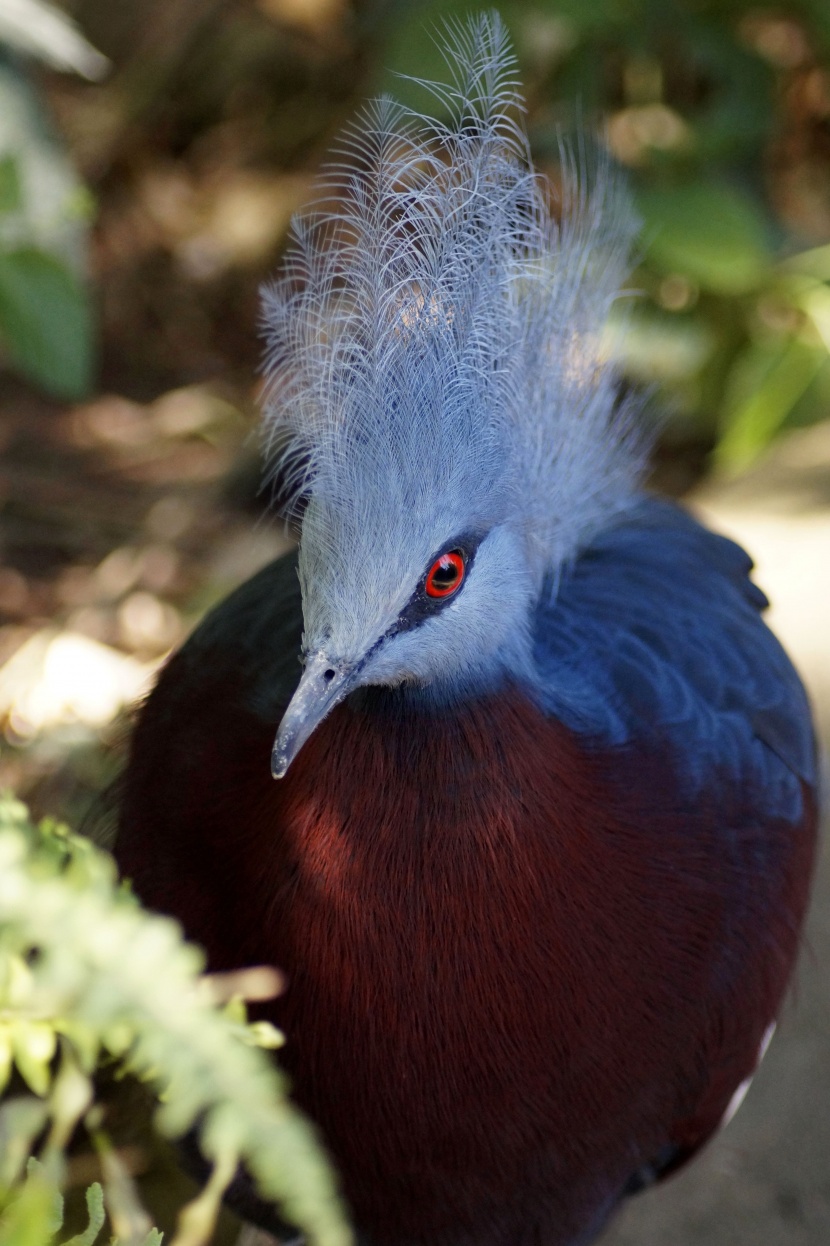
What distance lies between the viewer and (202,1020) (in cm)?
77

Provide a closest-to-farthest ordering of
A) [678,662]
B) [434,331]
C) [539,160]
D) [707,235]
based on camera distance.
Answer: [434,331]
[678,662]
[707,235]
[539,160]

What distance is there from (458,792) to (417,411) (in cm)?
42

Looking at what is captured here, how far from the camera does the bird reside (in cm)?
144

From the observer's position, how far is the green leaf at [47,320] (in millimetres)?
2559

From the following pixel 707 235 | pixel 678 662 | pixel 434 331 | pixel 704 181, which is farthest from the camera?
pixel 704 181

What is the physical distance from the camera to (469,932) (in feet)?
4.91

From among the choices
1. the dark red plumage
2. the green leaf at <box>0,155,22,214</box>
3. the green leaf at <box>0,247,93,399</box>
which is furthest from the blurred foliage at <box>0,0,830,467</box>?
the dark red plumage

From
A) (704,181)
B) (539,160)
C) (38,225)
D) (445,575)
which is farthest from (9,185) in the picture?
(704,181)

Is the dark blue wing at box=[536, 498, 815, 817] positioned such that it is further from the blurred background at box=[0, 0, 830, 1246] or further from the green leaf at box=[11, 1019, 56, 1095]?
the green leaf at box=[11, 1019, 56, 1095]

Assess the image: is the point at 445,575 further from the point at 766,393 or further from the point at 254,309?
the point at 254,309

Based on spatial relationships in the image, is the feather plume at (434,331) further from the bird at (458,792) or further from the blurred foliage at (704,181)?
the blurred foliage at (704,181)

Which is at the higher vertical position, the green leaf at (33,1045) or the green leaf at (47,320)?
the green leaf at (47,320)

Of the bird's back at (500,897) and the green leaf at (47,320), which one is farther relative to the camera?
the green leaf at (47,320)

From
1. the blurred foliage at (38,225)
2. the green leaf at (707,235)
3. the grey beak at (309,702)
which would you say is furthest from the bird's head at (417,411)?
the green leaf at (707,235)
